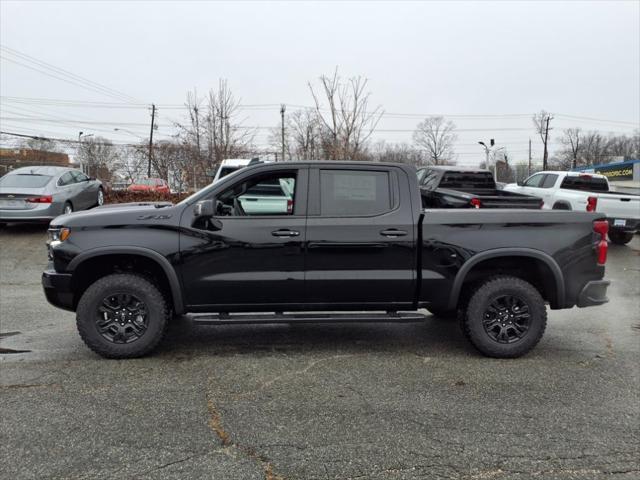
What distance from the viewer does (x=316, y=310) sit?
4.83 metres

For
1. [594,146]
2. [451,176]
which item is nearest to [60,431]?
[451,176]

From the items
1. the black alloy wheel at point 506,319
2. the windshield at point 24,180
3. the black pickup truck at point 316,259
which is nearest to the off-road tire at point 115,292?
the black pickup truck at point 316,259

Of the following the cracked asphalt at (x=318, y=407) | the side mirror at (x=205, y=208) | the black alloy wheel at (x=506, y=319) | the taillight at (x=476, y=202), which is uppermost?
the taillight at (x=476, y=202)

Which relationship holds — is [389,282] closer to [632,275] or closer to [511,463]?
[511,463]

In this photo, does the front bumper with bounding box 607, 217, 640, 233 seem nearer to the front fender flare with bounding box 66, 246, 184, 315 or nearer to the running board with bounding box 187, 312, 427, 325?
the running board with bounding box 187, 312, 427, 325

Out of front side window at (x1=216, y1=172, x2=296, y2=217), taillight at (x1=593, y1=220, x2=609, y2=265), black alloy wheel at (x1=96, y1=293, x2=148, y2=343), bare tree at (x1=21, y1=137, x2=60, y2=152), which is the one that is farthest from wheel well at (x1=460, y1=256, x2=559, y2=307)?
bare tree at (x1=21, y1=137, x2=60, y2=152)

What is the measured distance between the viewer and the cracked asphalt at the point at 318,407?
9.82 feet

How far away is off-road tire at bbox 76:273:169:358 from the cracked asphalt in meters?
0.14

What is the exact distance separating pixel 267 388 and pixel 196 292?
1160 millimetres

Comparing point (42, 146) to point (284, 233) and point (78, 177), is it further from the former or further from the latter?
point (284, 233)

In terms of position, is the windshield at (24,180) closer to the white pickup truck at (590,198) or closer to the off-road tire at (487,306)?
the off-road tire at (487,306)

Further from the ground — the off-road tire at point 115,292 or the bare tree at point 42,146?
the bare tree at point 42,146

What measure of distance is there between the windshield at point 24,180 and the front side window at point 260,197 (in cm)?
919

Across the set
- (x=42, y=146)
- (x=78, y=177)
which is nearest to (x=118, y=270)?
(x=78, y=177)
